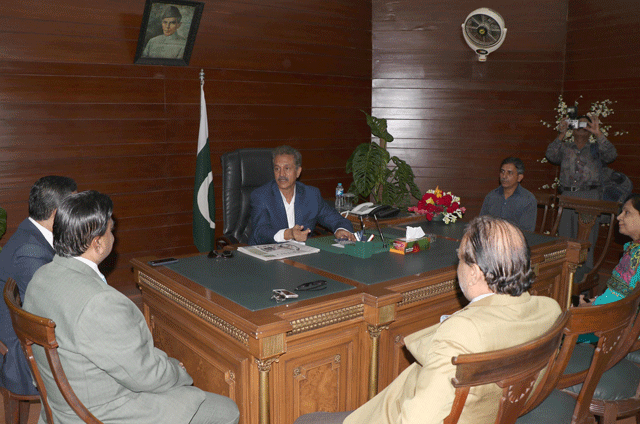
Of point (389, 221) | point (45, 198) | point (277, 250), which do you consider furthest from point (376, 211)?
point (45, 198)

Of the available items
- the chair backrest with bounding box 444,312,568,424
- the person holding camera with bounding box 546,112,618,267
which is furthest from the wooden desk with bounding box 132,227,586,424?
the person holding camera with bounding box 546,112,618,267

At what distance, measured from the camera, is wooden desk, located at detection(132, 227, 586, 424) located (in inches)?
72.6

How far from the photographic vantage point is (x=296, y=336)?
6.25 ft

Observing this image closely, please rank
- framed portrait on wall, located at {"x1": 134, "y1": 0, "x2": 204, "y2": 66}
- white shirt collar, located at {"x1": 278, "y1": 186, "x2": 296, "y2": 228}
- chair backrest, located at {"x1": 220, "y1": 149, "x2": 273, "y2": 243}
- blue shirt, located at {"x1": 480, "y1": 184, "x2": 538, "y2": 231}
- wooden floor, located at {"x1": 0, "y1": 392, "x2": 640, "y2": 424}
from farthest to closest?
1. framed portrait on wall, located at {"x1": 134, "y1": 0, "x2": 204, "y2": 66}
2. blue shirt, located at {"x1": 480, "y1": 184, "x2": 538, "y2": 231}
3. chair backrest, located at {"x1": 220, "y1": 149, "x2": 273, "y2": 243}
4. white shirt collar, located at {"x1": 278, "y1": 186, "x2": 296, "y2": 228}
5. wooden floor, located at {"x1": 0, "y1": 392, "x2": 640, "y2": 424}

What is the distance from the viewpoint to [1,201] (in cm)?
379

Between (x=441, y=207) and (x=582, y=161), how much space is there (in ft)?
7.06

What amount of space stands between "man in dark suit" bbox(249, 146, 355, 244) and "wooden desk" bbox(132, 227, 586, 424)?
816 millimetres

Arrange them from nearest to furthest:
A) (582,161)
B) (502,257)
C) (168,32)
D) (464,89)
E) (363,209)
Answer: (502,257), (363,209), (168,32), (582,161), (464,89)

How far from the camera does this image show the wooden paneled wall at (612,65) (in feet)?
16.2

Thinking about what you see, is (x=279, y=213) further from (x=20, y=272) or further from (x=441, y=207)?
(x=20, y=272)

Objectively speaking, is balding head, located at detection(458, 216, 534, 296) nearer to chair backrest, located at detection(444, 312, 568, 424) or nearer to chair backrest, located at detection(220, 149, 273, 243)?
chair backrest, located at detection(444, 312, 568, 424)

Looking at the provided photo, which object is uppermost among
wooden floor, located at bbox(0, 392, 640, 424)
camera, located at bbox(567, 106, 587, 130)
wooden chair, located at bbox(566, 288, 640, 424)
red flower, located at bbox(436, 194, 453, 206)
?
camera, located at bbox(567, 106, 587, 130)

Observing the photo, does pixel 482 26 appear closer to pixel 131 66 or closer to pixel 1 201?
pixel 131 66

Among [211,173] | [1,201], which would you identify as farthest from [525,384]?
[1,201]
